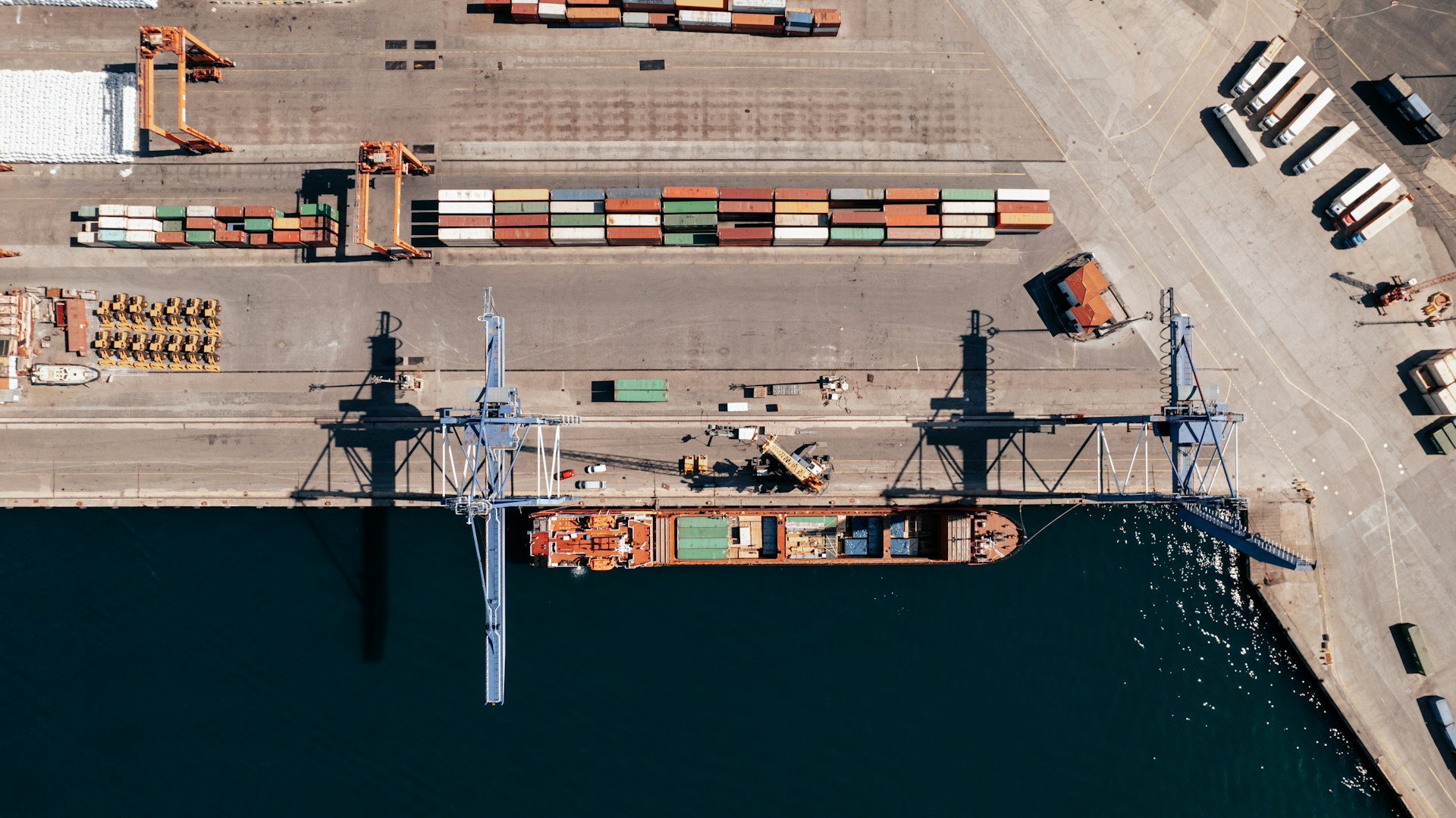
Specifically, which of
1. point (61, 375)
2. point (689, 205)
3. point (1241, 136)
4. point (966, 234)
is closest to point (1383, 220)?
point (1241, 136)

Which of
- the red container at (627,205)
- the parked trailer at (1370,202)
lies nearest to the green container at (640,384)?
the red container at (627,205)

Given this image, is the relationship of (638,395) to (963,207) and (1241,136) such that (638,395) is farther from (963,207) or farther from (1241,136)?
(1241,136)

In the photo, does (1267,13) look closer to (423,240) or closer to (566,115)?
(566,115)

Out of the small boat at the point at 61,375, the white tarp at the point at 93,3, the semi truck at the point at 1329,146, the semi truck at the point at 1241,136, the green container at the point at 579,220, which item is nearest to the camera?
the small boat at the point at 61,375

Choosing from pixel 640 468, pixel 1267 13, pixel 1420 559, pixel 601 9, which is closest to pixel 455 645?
pixel 640 468

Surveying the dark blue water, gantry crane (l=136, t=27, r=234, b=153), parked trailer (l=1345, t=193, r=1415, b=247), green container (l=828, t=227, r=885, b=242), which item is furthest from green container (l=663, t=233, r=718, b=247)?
parked trailer (l=1345, t=193, r=1415, b=247)

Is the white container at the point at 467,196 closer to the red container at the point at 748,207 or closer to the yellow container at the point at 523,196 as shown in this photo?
the yellow container at the point at 523,196

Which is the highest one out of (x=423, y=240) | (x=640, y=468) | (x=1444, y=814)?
(x=423, y=240)
